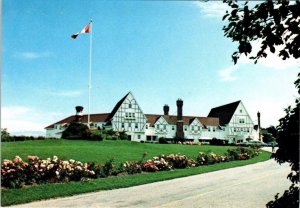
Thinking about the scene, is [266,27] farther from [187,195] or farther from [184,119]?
[184,119]

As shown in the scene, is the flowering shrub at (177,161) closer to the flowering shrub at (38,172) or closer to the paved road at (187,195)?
the paved road at (187,195)

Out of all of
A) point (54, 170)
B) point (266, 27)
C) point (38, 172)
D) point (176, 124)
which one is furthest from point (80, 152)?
point (176, 124)

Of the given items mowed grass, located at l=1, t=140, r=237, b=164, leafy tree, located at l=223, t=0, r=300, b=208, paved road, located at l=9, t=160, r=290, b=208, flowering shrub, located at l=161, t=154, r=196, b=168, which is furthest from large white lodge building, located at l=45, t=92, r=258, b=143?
leafy tree, located at l=223, t=0, r=300, b=208

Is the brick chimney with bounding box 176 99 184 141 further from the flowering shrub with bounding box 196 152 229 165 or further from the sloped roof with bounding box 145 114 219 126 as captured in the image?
the flowering shrub with bounding box 196 152 229 165

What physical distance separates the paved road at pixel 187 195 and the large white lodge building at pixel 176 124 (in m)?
60.3

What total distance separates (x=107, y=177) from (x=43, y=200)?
19.2 ft

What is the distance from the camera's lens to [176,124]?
87.1m

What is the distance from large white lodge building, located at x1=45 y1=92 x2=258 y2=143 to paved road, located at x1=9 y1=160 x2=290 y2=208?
60343 millimetres

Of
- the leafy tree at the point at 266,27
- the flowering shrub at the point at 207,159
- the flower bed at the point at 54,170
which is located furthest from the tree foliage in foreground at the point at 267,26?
the flowering shrub at the point at 207,159

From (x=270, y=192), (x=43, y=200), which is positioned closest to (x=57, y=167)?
(x=43, y=200)

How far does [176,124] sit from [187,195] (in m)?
73.8

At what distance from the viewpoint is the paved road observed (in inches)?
463

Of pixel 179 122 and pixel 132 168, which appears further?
pixel 179 122

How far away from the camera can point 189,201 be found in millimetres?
12133
